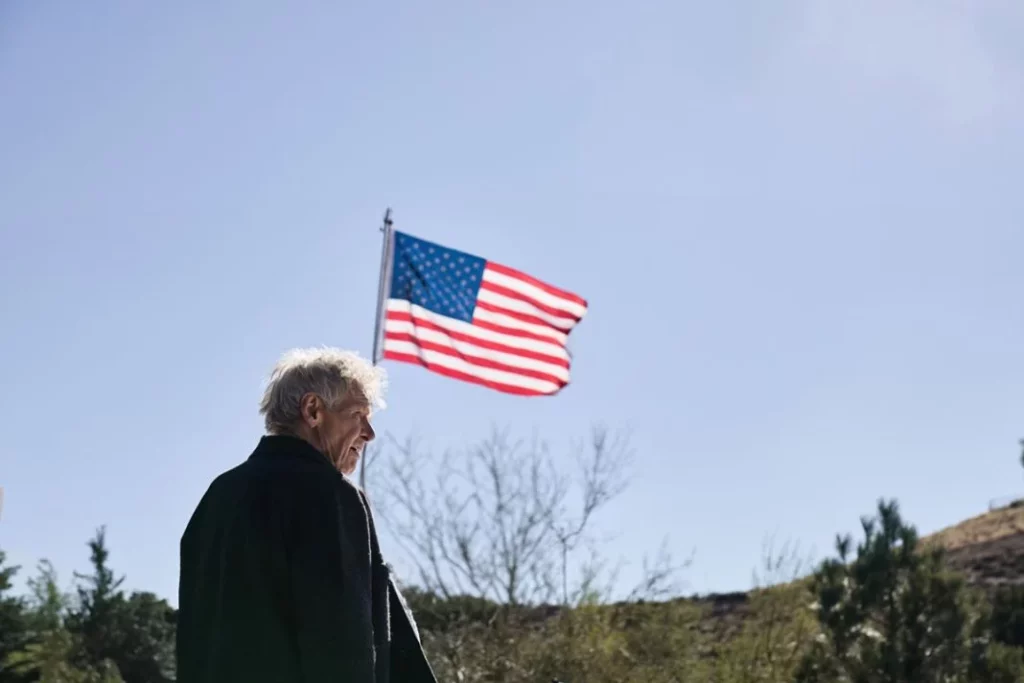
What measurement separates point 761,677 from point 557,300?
879cm

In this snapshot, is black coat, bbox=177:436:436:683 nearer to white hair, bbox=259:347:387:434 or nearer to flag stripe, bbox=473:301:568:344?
white hair, bbox=259:347:387:434

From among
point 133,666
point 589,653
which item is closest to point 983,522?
point 133,666

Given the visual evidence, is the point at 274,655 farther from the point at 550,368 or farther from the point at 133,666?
the point at 133,666

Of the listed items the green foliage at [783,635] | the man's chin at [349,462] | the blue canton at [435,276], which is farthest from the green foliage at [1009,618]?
the man's chin at [349,462]

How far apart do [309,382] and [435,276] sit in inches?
315

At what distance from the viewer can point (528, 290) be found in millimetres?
11258

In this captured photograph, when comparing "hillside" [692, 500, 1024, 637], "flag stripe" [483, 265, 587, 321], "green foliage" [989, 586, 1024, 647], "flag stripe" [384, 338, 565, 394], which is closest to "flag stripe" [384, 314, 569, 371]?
"flag stripe" [384, 338, 565, 394]

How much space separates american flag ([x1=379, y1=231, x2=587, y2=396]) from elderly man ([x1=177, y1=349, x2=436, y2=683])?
7.55 m

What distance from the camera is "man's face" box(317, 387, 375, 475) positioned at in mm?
3494

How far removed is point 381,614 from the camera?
11.1 ft

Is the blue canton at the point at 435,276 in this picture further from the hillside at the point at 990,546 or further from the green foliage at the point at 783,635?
the hillside at the point at 990,546

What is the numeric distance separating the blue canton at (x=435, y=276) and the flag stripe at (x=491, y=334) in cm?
7

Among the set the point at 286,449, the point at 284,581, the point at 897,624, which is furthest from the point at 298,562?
the point at 897,624

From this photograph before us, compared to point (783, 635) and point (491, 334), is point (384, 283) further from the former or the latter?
point (783, 635)
